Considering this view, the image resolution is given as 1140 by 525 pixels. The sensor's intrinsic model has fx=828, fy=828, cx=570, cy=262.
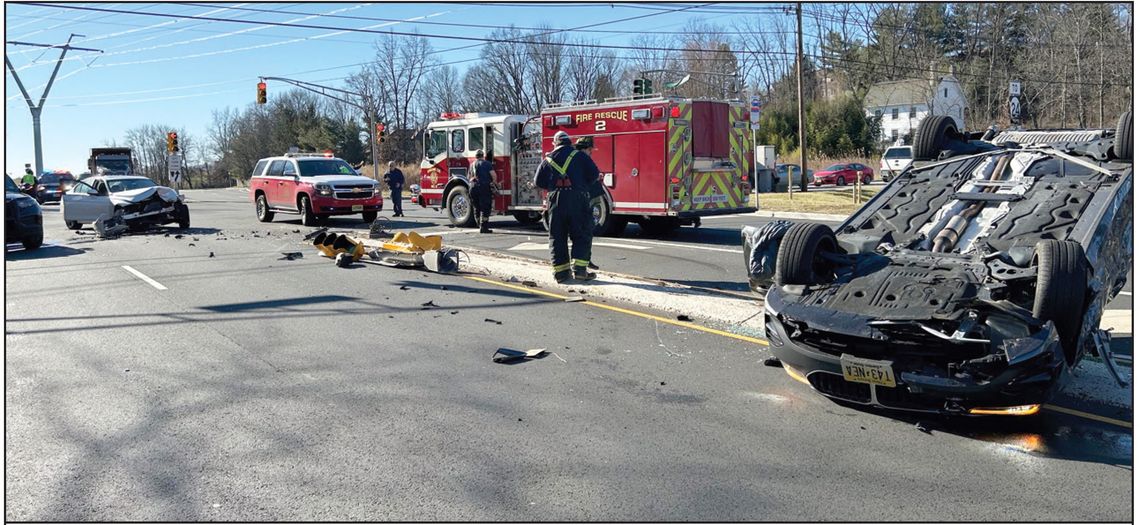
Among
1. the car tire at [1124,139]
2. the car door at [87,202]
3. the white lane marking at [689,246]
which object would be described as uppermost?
the car tire at [1124,139]

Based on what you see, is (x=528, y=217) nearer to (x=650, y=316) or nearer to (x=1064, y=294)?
(x=650, y=316)

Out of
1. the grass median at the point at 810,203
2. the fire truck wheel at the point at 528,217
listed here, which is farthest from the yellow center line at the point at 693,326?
the grass median at the point at 810,203

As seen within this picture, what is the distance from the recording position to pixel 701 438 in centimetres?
454

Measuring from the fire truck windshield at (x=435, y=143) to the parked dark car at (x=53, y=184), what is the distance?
26.5 m

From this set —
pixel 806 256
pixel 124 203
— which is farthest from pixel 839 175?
pixel 806 256

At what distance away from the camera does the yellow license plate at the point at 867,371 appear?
430 centimetres

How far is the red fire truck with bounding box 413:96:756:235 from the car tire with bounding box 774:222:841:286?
9579 mm

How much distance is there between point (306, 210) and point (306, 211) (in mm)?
24

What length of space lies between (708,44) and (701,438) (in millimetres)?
63003

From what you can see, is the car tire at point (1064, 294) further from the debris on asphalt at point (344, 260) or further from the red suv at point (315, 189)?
the red suv at point (315, 189)

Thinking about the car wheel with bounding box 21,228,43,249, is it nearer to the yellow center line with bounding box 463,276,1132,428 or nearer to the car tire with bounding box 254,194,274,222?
the car tire with bounding box 254,194,274,222

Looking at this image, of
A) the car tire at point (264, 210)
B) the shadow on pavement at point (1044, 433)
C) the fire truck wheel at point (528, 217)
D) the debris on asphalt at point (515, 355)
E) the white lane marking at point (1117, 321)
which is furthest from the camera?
the car tire at point (264, 210)

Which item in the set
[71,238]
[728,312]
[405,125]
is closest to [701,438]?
[728,312]

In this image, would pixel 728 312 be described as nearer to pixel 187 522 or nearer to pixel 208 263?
pixel 187 522
